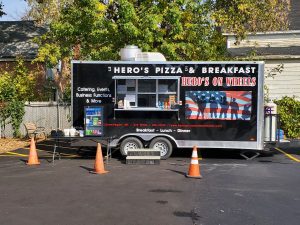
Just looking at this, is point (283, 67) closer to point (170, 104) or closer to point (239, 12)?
point (239, 12)

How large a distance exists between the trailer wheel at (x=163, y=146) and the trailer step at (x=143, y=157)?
74 centimetres

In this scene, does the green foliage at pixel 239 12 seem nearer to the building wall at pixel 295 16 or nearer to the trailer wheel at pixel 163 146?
the trailer wheel at pixel 163 146

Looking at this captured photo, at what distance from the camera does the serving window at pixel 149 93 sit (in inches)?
500

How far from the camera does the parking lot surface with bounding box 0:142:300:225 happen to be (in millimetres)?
6785

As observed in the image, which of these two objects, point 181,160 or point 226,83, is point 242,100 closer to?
point 226,83

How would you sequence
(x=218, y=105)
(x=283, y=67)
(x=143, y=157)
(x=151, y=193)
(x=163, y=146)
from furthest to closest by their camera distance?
1. (x=283, y=67)
2. (x=163, y=146)
3. (x=218, y=105)
4. (x=143, y=157)
5. (x=151, y=193)

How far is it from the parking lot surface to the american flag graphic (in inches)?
55.9

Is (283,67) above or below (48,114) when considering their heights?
above

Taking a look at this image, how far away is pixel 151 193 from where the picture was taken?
8.43 m

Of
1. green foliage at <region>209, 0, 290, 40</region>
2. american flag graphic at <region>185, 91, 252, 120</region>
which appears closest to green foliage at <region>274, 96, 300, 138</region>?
green foliage at <region>209, 0, 290, 40</region>

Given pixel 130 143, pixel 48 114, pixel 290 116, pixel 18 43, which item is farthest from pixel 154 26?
pixel 18 43

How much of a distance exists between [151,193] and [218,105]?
5.00 metres

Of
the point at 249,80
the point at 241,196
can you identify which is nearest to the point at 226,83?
the point at 249,80

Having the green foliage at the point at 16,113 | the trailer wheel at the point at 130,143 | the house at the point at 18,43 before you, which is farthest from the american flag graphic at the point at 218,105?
the house at the point at 18,43
